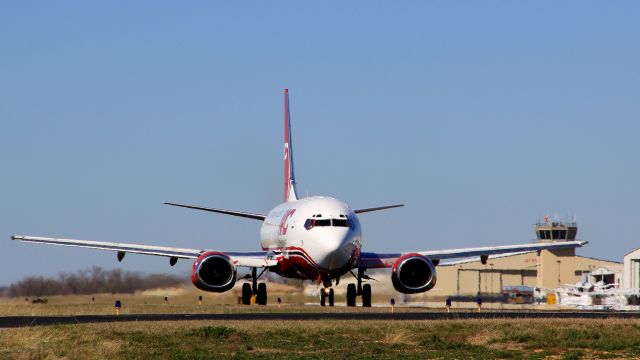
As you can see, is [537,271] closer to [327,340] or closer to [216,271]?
[216,271]

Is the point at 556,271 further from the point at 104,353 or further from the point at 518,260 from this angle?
the point at 104,353

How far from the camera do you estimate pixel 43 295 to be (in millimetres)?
75812

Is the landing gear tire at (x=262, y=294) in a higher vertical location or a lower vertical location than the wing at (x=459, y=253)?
lower

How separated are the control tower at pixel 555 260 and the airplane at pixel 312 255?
200ft

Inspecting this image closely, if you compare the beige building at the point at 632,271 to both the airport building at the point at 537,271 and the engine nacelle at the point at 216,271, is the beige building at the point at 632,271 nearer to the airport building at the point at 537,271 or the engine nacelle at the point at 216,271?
the airport building at the point at 537,271

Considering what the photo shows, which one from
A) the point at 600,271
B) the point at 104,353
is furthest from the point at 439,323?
the point at 600,271

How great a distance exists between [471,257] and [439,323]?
25.0m

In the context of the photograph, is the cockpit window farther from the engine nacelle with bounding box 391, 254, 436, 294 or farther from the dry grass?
the dry grass

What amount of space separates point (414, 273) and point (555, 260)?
6935 cm

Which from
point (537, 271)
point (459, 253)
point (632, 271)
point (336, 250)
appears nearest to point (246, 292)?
point (336, 250)

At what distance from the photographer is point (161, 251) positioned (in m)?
62.2

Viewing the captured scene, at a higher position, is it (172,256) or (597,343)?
(172,256)

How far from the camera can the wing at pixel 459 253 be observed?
60438mm

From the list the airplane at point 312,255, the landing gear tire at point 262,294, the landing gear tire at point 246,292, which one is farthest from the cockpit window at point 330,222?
the landing gear tire at point 246,292
